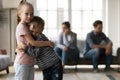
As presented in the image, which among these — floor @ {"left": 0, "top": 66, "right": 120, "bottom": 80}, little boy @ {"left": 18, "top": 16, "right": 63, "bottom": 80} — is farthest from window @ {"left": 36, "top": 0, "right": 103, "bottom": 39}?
little boy @ {"left": 18, "top": 16, "right": 63, "bottom": 80}

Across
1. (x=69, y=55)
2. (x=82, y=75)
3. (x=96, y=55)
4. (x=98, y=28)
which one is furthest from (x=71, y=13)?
(x=82, y=75)

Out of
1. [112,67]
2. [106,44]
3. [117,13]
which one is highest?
[117,13]

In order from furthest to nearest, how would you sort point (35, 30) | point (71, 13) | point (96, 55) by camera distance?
1. point (71, 13)
2. point (96, 55)
3. point (35, 30)

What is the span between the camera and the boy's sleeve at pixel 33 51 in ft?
7.50

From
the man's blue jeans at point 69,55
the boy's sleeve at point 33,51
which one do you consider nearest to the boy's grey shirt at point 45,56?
the boy's sleeve at point 33,51

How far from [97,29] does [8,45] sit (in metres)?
2.86

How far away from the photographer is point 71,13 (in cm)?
809

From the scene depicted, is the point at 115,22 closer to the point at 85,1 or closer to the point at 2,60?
the point at 85,1

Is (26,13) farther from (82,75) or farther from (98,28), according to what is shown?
(98,28)

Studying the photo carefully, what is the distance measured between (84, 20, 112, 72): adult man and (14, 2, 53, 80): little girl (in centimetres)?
379

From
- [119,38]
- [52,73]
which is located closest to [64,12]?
[119,38]

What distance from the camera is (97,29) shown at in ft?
20.0

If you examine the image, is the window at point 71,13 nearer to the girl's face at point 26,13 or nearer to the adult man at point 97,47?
the adult man at point 97,47

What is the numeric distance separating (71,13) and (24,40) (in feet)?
19.3
